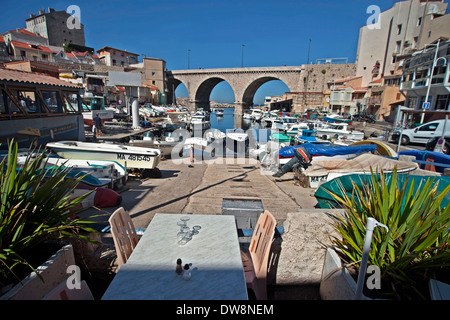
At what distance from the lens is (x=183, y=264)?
2.01m

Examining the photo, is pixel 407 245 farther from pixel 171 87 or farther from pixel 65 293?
pixel 171 87

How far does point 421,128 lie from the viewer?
52.7 feet

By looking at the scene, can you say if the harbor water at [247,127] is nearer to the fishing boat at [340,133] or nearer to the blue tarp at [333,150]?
the fishing boat at [340,133]

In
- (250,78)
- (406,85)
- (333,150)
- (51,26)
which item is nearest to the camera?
(333,150)

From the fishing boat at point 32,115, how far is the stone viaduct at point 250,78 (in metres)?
47.1

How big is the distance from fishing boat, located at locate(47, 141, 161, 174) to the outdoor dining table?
6.37 metres

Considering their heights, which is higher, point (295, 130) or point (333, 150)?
point (333, 150)

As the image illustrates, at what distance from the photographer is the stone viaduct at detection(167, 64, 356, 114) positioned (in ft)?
167

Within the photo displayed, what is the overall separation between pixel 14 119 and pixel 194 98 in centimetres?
5919

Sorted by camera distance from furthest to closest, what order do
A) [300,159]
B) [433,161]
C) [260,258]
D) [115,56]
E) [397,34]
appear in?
[115,56] < [397,34] < [300,159] < [433,161] < [260,258]

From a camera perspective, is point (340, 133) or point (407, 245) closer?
point (407, 245)

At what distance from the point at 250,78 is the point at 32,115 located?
5318 centimetres

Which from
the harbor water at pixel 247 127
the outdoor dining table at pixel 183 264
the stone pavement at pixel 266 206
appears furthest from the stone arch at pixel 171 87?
the outdoor dining table at pixel 183 264

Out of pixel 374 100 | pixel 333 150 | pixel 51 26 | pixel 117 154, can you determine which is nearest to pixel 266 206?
pixel 333 150
